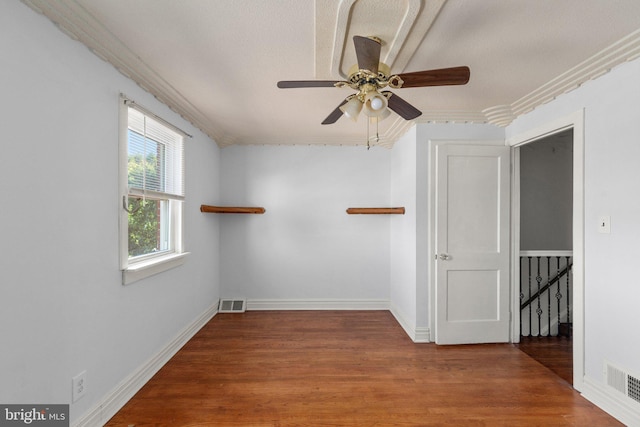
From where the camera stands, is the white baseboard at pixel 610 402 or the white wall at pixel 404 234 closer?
the white baseboard at pixel 610 402

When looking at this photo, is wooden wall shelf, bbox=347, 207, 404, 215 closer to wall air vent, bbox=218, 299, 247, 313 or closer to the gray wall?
the gray wall

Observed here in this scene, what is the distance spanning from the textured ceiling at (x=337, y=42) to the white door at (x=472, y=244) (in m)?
0.62

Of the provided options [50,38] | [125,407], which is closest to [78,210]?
[50,38]

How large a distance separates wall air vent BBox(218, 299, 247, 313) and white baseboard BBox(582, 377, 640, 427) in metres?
3.58

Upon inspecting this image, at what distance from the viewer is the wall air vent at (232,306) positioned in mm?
4094

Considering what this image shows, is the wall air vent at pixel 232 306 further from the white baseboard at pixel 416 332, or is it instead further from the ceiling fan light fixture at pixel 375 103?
the ceiling fan light fixture at pixel 375 103

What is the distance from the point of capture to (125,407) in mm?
2057

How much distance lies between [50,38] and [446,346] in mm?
3817

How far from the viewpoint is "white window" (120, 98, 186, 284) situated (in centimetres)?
211

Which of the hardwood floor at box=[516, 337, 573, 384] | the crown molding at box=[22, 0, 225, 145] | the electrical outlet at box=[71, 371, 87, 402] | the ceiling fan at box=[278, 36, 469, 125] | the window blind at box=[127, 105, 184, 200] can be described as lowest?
the hardwood floor at box=[516, 337, 573, 384]

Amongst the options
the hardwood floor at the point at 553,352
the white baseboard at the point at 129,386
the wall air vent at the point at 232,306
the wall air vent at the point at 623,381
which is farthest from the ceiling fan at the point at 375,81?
the wall air vent at the point at 232,306

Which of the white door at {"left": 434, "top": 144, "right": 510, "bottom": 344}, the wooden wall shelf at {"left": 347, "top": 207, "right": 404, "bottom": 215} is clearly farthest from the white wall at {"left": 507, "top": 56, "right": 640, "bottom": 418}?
the wooden wall shelf at {"left": 347, "top": 207, "right": 404, "bottom": 215}

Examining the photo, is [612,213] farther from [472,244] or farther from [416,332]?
[416,332]

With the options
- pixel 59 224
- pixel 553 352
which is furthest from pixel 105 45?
pixel 553 352
